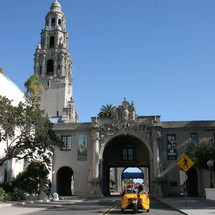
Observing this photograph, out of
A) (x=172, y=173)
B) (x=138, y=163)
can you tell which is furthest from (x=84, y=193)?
(x=172, y=173)

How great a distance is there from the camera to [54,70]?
69.1 metres

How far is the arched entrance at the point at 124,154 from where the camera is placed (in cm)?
4294

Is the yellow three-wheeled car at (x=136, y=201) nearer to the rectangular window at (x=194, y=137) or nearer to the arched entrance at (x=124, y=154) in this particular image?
the rectangular window at (x=194, y=137)

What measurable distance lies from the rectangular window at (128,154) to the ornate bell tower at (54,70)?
2356 centimetres

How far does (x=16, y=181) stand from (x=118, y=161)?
18873mm

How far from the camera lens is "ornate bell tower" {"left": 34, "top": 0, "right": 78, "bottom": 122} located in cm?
6794

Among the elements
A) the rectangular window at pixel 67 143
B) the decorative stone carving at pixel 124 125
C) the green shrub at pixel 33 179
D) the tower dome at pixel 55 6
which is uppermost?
the tower dome at pixel 55 6

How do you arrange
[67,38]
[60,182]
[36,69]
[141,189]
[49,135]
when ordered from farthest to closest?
[67,38] < [36,69] < [60,182] < [49,135] < [141,189]

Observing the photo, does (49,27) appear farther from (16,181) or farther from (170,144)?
(16,181)

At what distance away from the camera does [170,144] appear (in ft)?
133

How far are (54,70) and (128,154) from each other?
108 feet

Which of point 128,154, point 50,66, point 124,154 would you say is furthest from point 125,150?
point 50,66

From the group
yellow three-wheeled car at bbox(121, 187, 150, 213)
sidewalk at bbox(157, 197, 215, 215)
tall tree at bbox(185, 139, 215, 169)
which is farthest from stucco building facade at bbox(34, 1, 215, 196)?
yellow three-wheeled car at bbox(121, 187, 150, 213)

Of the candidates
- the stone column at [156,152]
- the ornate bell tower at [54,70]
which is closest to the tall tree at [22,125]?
the stone column at [156,152]
